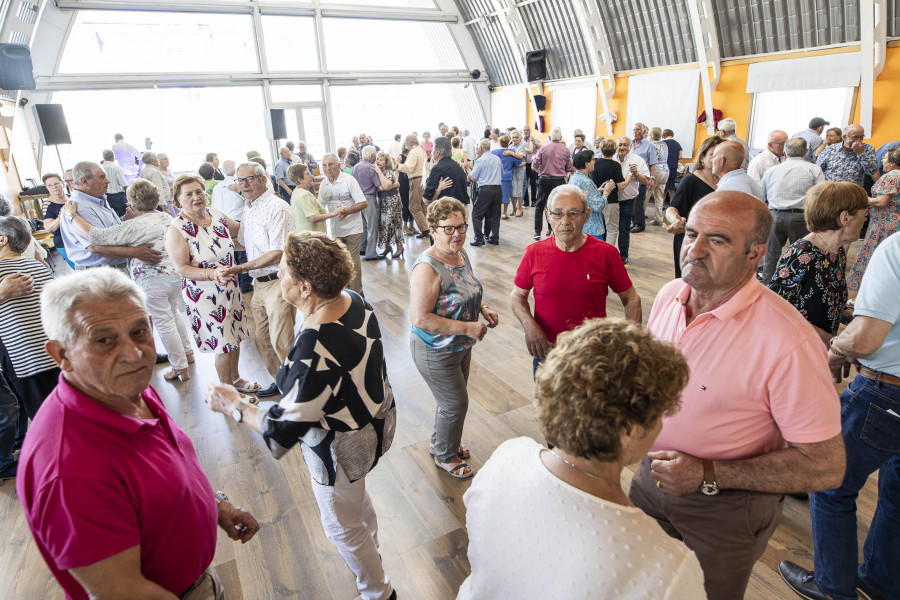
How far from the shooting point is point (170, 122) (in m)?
13.2

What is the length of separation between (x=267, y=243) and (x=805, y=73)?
10.2 meters

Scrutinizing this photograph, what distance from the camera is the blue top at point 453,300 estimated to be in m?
2.44

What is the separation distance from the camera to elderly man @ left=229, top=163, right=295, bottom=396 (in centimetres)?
341

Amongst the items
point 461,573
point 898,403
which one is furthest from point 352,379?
point 898,403

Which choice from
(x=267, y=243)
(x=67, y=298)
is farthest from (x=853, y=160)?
(x=67, y=298)

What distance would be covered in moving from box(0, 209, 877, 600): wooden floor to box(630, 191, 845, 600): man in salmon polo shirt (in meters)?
0.97

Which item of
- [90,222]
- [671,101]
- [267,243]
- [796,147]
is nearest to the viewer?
[267,243]

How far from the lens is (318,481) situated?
180 centimetres

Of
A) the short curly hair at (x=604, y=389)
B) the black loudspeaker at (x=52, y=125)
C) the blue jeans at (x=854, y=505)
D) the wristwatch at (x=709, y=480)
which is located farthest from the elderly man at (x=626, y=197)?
the black loudspeaker at (x=52, y=125)

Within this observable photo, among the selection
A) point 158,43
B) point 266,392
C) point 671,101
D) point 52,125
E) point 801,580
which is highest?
point 158,43

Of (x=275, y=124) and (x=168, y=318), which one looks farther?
(x=275, y=124)

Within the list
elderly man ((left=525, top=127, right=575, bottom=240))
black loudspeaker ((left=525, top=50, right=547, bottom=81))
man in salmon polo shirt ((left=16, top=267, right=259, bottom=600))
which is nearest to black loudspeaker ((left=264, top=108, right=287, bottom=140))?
black loudspeaker ((left=525, top=50, right=547, bottom=81))

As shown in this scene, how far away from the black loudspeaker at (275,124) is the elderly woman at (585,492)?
12786mm

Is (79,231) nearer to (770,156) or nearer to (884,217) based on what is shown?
(884,217)
